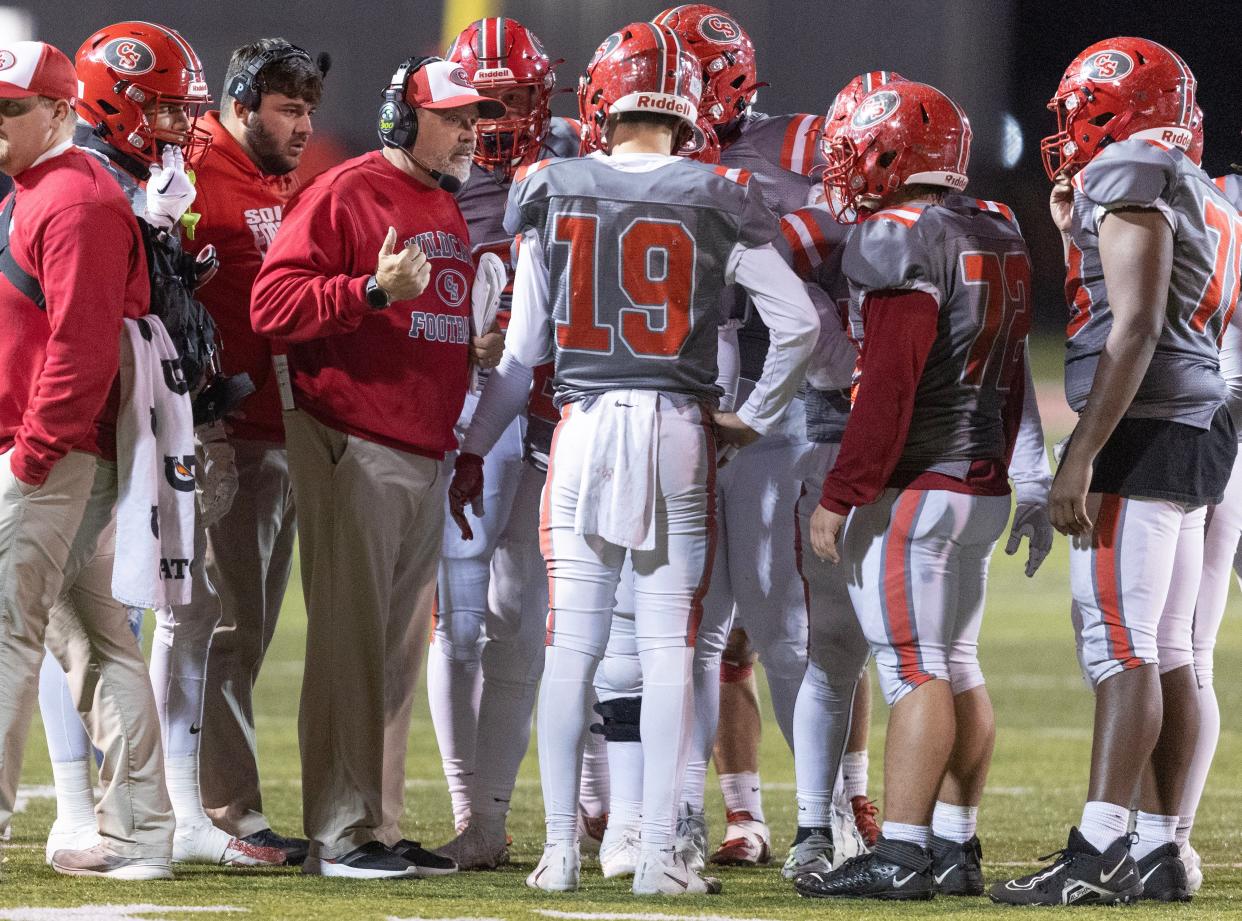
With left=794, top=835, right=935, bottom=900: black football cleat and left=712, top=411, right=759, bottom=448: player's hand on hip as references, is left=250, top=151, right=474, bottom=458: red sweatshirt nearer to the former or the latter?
left=712, top=411, right=759, bottom=448: player's hand on hip

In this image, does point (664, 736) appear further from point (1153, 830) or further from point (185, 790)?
point (185, 790)

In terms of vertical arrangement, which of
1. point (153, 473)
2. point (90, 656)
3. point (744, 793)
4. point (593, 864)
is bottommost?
point (593, 864)

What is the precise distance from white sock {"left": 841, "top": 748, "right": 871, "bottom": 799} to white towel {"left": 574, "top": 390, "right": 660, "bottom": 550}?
3.86 ft

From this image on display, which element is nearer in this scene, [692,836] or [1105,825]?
[1105,825]

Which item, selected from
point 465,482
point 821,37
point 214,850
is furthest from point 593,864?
point 821,37

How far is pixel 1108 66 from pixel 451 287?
1401mm

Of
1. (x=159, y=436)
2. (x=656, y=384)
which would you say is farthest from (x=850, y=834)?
(x=159, y=436)

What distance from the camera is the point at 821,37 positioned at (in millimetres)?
15922

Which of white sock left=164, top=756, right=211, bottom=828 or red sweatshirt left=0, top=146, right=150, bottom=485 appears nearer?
red sweatshirt left=0, top=146, right=150, bottom=485

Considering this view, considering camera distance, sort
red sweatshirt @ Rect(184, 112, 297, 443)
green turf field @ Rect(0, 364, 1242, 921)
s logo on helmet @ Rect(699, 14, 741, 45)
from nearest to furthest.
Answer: green turf field @ Rect(0, 364, 1242, 921) → red sweatshirt @ Rect(184, 112, 297, 443) → s logo on helmet @ Rect(699, 14, 741, 45)

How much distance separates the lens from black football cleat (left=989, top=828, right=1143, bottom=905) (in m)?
3.27

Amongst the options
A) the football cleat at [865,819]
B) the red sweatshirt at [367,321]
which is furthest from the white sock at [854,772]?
the red sweatshirt at [367,321]

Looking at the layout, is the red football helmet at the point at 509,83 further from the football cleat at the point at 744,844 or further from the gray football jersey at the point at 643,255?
the football cleat at the point at 744,844

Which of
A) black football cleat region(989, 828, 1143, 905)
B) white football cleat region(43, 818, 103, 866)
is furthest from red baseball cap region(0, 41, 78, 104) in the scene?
black football cleat region(989, 828, 1143, 905)
